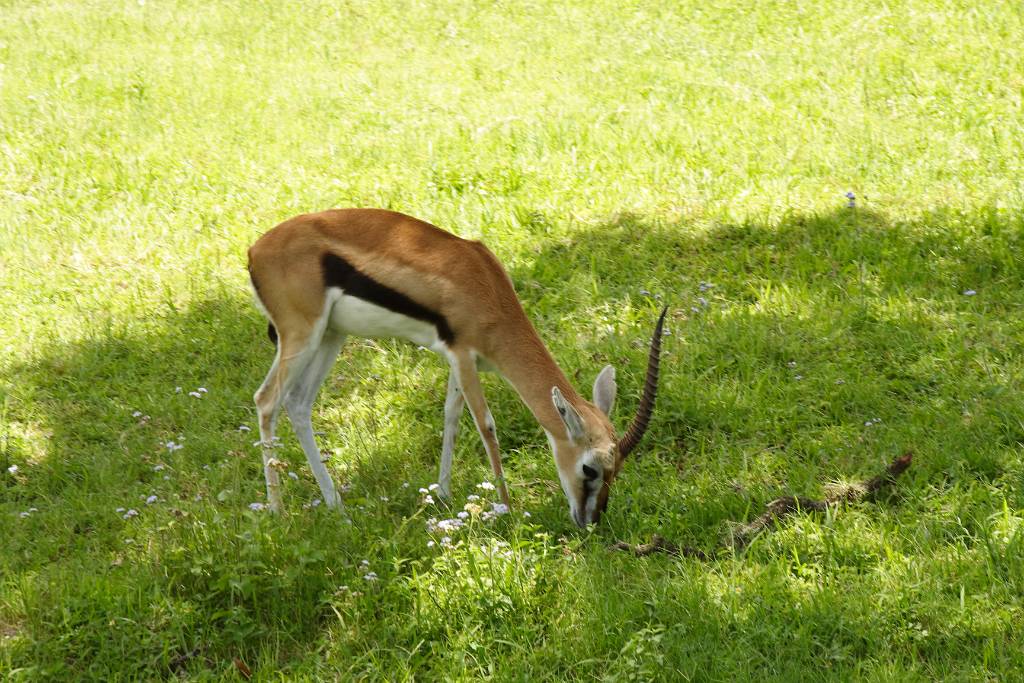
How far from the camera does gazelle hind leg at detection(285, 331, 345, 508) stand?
5543 mm

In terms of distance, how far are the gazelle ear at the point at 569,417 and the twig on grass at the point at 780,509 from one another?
509 millimetres

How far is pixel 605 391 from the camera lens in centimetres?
545

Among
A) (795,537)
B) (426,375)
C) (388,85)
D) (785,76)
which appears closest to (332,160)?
(388,85)

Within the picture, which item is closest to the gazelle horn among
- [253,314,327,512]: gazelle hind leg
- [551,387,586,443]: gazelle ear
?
[551,387,586,443]: gazelle ear

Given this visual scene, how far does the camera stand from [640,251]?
301 inches

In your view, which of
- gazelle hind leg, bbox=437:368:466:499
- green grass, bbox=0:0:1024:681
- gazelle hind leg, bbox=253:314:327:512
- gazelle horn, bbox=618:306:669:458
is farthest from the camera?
gazelle hind leg, bbox=437:368:466:499

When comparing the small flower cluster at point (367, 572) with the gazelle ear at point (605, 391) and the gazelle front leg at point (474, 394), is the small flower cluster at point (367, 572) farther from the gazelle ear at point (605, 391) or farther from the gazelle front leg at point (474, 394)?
the gazelle ear at point (605, 391)

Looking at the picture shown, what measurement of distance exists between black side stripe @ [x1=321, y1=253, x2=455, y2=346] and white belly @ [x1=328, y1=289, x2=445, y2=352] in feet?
0.08

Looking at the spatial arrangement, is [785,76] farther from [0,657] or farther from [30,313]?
[0,657]

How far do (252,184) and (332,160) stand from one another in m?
0.71

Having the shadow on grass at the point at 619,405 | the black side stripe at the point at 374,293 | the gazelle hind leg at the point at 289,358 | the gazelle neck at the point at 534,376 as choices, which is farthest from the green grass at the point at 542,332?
the black side stripe at the point at 374,293

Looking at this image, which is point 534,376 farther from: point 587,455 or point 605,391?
point 587,455

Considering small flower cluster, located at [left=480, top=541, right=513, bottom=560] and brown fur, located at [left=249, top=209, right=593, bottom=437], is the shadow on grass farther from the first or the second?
brown fur, located at [left=249, top=209, right=593, bottom=437]

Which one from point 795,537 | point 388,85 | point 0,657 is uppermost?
point 388,85
